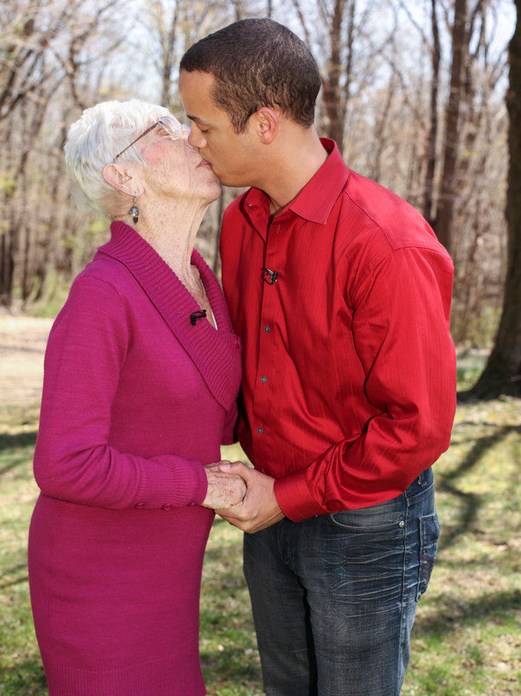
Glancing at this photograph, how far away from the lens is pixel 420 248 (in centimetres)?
195

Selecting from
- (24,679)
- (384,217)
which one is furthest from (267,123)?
(24,679)

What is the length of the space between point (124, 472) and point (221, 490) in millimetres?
315

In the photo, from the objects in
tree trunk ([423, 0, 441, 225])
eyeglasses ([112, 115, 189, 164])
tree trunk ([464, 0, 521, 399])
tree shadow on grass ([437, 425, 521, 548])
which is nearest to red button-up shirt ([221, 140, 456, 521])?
eyeglasses ([112, 115, 189, 164])

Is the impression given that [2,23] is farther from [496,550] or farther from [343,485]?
[343,485]

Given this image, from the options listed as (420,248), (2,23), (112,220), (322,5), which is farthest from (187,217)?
(322,5)

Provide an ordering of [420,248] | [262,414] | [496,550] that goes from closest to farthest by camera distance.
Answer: [420,248]
[262,414]
[496,550]

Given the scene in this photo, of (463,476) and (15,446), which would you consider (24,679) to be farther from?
(15,446)

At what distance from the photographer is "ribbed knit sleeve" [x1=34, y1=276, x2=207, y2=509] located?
6.07ft

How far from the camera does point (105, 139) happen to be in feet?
7.19

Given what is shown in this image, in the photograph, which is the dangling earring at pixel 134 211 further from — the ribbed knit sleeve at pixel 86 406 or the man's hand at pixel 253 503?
the man's hand at pixel 253 503

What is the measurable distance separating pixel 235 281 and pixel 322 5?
1571 centimetres

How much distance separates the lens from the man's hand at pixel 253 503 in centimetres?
215

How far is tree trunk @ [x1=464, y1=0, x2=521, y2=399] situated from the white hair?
7.64 m

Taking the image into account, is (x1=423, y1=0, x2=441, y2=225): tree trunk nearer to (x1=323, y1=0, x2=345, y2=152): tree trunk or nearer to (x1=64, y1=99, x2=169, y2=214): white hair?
(x1=323, y1=0, x2=345, y2=152): tree trunk
